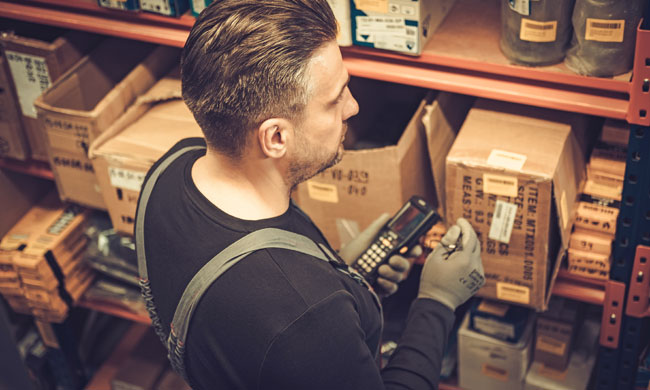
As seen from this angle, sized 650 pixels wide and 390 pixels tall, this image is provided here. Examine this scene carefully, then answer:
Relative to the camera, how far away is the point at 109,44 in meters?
2.27

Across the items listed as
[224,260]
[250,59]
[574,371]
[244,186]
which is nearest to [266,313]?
[224,260]

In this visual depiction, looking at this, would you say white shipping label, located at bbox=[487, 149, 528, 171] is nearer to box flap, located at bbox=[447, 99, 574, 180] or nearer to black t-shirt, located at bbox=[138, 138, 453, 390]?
box flap, located at bbox=[447, 99, 574, 180]

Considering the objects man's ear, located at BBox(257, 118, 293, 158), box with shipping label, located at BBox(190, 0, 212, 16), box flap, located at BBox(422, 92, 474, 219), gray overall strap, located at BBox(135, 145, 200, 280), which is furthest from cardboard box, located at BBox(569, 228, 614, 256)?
box with shipping label, located at BBox(190, 0, 212, 16)

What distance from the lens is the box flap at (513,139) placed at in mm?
1608

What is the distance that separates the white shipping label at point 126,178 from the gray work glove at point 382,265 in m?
0.59

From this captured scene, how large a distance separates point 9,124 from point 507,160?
5.03 feet

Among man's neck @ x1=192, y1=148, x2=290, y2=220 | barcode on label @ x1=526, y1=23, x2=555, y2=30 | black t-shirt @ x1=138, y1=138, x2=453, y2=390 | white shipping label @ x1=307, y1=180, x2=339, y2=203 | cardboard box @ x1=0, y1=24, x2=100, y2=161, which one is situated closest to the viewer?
black t-shirt @ x1=138, y1=138, x2=453, y2=390

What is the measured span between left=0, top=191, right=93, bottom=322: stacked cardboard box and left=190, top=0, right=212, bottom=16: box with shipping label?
0.93 m

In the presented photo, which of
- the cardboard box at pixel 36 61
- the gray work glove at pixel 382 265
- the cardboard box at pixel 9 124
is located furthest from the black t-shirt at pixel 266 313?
the cardboard box at pixel 9 124

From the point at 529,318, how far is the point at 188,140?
43.4 inches

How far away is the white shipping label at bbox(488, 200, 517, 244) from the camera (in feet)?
5.46

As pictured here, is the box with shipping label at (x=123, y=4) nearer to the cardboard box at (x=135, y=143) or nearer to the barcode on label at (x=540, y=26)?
the cardboard box at (x=135, y=143)

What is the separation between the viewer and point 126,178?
2.01 metres

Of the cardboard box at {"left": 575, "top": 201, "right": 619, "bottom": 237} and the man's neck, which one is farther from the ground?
the man's neck
